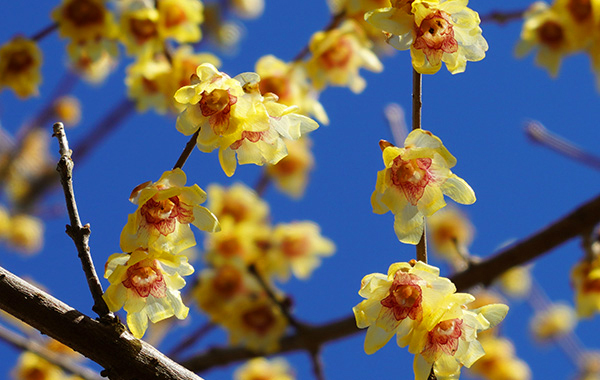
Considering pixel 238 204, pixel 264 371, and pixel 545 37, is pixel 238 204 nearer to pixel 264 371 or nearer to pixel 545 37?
pixel 264 371

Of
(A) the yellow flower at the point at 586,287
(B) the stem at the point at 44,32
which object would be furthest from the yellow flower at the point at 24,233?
(A) the yellow flower at the point at 586,287

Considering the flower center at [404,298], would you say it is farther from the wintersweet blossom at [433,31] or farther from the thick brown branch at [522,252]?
the thick brown branch at [522,252]

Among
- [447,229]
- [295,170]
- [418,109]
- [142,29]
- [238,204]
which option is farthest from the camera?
[447,229]

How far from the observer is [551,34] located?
282cm

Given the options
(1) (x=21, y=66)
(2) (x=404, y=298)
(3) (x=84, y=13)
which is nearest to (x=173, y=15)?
(3) (x=84, y=13)

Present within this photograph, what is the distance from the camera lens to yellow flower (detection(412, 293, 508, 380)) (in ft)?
3.97

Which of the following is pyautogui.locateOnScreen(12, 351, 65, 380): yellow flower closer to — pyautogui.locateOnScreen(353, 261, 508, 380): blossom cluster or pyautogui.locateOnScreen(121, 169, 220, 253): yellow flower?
pyautogui.locateOnScreen(121, 169, 220, 253): yellow flower

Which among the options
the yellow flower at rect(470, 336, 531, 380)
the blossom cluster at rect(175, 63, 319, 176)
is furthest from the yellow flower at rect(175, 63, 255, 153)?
the yellow flower at rect(470, 336, 531, 380)

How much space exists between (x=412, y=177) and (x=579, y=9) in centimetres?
179

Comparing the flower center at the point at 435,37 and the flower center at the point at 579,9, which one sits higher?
the flower center at the point at 579,9

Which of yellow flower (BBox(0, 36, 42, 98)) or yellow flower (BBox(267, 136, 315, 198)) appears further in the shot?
yellow flower (BBox(267, 136, 315, 198))

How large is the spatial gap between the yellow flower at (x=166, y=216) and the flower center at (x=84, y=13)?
157cm

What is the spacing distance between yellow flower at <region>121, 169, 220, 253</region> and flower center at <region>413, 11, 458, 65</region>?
0.51 m

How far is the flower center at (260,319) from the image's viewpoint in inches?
111
